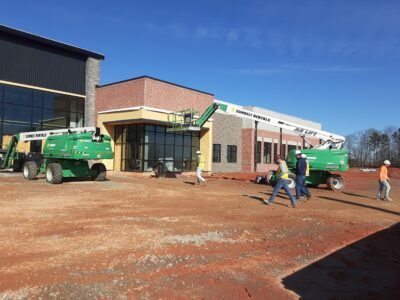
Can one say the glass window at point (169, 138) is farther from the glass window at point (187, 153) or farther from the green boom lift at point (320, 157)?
the green boom lift at point (320, 157)

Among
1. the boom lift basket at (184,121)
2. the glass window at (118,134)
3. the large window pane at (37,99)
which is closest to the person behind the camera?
the boom lift basket at (184,121)

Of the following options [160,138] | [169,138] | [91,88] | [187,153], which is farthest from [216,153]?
[91,88]

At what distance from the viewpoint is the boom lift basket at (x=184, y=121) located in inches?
955

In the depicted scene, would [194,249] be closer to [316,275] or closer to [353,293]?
[316,275]

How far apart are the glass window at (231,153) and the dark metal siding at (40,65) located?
1554 cm

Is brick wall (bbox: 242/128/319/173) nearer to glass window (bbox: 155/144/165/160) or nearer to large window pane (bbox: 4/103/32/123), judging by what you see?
glass window (bbox: 155/144/165/160)

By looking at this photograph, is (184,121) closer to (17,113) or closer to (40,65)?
(40,65)

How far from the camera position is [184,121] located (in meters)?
27.1

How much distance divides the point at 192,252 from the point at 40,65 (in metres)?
26.2

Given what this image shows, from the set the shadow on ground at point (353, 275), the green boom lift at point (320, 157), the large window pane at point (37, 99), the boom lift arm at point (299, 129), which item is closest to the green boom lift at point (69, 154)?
the green boom lift at point (320, 157)

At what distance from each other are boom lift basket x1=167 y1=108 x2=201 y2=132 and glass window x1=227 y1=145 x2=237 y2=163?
11.8 meters

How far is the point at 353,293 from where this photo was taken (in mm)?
5504

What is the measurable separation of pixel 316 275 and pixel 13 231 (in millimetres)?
6078

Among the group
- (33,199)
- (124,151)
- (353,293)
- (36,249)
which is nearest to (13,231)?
(36,249)
